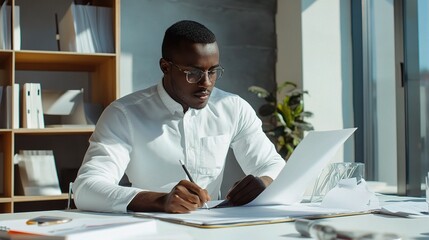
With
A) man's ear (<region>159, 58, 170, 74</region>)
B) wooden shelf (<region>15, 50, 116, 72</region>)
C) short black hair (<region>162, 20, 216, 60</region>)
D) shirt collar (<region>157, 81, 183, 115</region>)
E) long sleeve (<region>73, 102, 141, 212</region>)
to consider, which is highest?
wooden shelf (<region>15, 50, 116, 72</region>)

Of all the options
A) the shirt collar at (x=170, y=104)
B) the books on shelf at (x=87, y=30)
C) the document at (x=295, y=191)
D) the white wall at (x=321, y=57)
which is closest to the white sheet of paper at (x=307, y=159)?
the document at (x=295, y=191)

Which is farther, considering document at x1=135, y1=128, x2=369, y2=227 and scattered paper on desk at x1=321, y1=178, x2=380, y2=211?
scattered paper on desk at x1=321, y1=178, x2=380, y2=211

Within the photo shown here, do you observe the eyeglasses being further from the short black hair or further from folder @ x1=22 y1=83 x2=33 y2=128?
folder @ x1=22 y1=83 x2=33 y2=128

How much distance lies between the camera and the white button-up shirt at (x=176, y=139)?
2059mm

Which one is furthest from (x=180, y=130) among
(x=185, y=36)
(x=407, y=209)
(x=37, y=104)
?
(x=37, y=104)

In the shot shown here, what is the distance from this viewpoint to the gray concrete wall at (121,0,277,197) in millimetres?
3541

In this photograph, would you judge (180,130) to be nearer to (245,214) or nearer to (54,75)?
(245,214)

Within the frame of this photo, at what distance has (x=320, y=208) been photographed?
5.24 feet

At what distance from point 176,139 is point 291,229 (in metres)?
0.95

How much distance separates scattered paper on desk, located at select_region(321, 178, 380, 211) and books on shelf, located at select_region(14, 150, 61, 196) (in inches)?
70.8

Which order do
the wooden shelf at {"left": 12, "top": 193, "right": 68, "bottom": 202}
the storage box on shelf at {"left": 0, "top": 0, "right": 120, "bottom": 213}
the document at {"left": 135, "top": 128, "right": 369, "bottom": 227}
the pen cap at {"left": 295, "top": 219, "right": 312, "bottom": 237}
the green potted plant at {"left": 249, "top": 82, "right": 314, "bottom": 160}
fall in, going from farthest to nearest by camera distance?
the green potted plant at {"left": 249, "top": 82, "right": 314, "bottom": 160}
the storage box on shelf at {"left": 0, "top": 0, "right": 120, "bottom": 213}
the wooden shelf at {"left": 12, "top": 193, "right": 68, "bottom": 202}
the document at {"left": 135, "top": 128, "right": 369, "bottom": 227}
the pen cap at {"left": 295, "top": 219, "right": 312, "bottom": 237}

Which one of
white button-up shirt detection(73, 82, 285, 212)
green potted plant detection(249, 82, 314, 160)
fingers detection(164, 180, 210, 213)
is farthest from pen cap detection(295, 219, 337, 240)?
green potted plant detection(249, 82, 314, 160)

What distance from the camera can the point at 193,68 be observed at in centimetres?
198

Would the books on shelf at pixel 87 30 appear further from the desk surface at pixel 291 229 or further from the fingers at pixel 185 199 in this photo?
the desk surface at pixel 291 229
